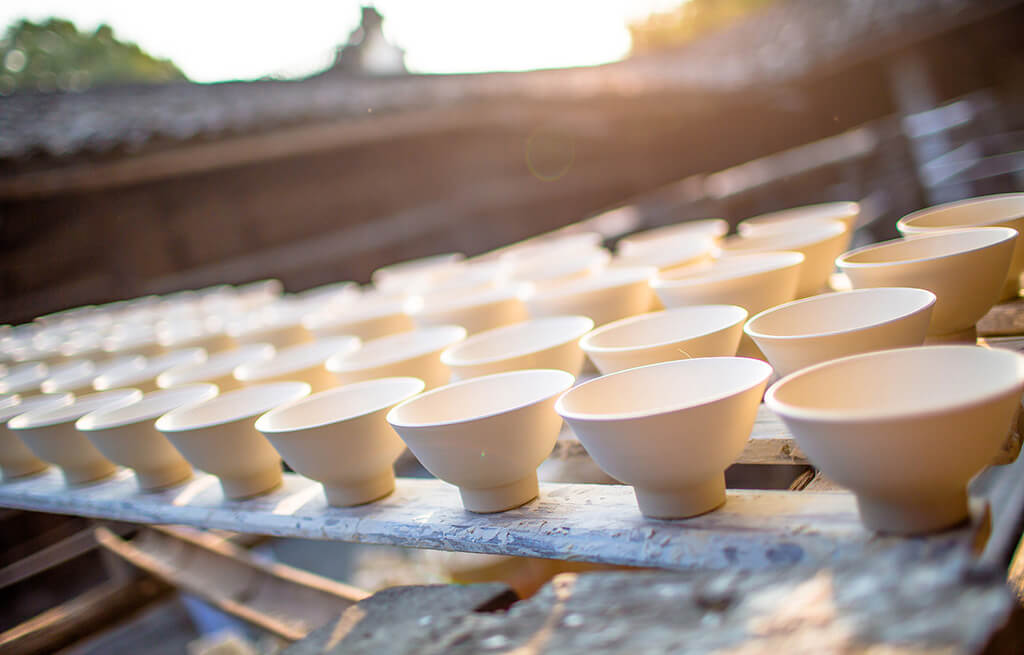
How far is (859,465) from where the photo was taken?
672mm

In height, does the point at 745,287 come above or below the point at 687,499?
above

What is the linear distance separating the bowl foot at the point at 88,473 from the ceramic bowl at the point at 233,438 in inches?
21.7

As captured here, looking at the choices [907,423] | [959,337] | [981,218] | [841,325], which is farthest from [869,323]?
[981,218]

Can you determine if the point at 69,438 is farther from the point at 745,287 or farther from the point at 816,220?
the point at 816,220

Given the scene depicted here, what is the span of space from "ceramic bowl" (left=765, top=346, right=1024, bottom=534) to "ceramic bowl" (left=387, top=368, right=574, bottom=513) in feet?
1.13

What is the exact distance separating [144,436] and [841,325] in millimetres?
1419

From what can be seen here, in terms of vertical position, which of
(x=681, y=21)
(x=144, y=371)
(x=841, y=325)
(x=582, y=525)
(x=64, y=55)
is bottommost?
(x=582, y=525)

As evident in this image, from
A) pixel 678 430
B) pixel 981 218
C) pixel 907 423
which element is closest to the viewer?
pixel 907 423

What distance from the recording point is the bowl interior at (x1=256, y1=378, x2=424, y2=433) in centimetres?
129

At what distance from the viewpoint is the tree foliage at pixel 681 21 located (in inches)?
917

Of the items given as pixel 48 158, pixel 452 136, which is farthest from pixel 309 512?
pixel 452 136

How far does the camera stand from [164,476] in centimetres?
166

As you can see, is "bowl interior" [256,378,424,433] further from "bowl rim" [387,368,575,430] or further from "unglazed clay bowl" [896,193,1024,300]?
"unglazed clay bowl" [896,193,1024,300]

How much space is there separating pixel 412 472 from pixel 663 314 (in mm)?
1257
